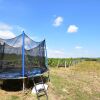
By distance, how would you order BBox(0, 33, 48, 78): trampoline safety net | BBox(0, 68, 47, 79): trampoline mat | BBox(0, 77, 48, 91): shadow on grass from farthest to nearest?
BBox(0, 77, 48, 91): shadow on grass → BBox(0, 33, 48, 78): trampoline safety net → BBox(0, 68, 47, 79): trampoline mat

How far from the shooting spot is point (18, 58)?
13141 mm

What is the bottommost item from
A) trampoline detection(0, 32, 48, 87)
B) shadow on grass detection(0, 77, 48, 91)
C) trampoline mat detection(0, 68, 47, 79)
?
shadow on grass detection(0, 77, 48, 91)

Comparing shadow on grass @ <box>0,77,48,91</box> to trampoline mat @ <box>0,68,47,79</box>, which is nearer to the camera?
trampoline mat @ <box>0,68,47,79</box>

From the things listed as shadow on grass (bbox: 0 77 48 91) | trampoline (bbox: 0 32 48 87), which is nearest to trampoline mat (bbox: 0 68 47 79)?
trampoline (bbox: 0 32 48 87)

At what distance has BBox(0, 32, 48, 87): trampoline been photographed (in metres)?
12.5

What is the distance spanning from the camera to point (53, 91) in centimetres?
1296

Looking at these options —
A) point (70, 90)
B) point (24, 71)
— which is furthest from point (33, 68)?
point (70, 90)

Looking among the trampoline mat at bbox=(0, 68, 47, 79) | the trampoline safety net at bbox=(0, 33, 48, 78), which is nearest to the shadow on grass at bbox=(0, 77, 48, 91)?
the trampoline mat at bbox=(0, 68, 47, 79)

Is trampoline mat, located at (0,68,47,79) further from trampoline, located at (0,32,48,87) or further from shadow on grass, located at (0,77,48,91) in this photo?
shadow on grass, located at (0,77,48,91)

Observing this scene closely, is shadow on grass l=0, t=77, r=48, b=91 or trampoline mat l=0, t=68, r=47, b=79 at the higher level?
trampoline mat l=0, t=68, r=47, b=79

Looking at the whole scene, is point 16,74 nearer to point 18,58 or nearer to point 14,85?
point 18,58

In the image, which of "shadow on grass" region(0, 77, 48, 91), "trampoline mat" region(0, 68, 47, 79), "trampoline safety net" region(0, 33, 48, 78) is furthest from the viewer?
"shadow on grass" region(0, 77, 48, 91)

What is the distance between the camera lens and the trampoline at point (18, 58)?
12.5 m

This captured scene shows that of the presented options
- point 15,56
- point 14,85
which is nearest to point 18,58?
point 15,56
